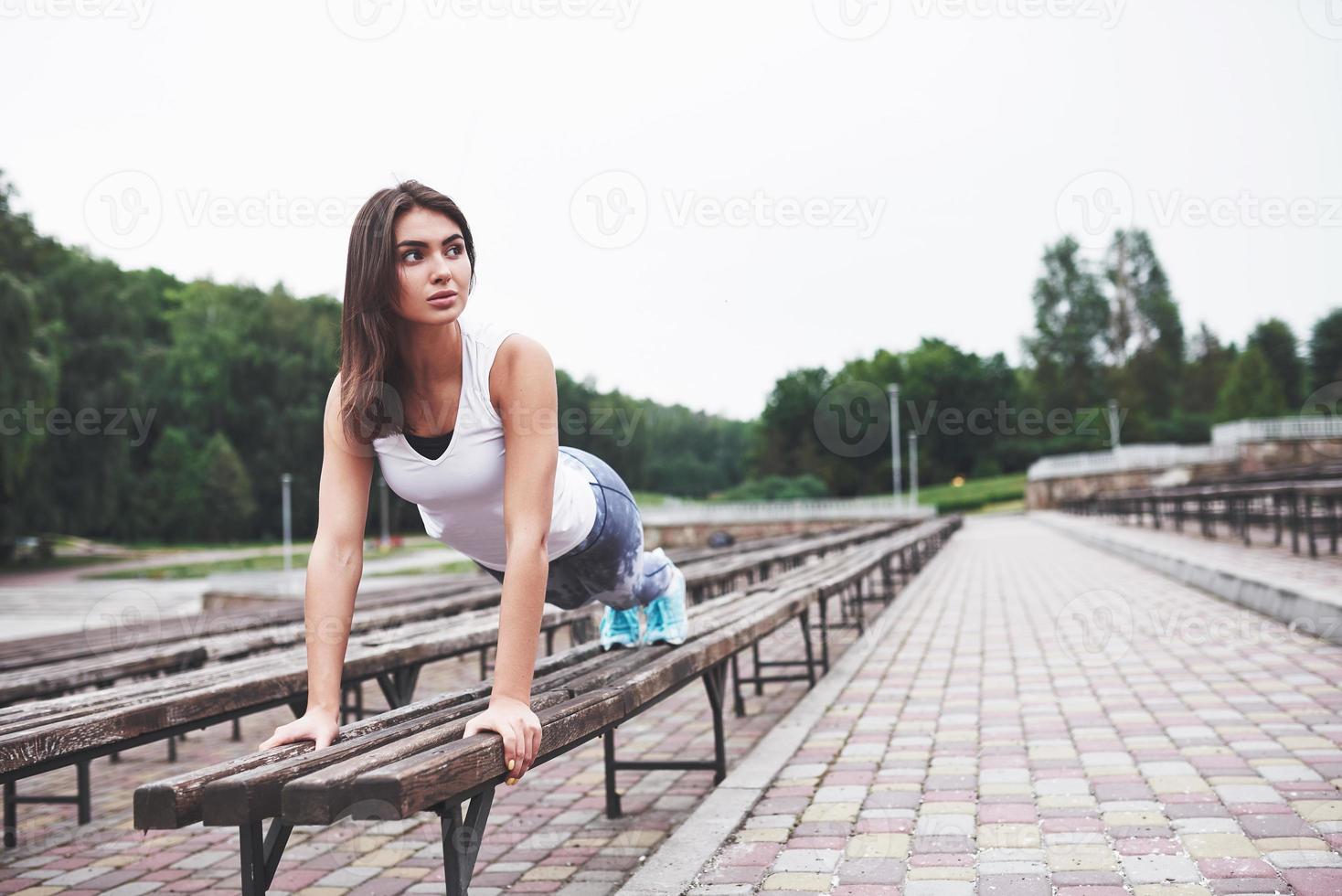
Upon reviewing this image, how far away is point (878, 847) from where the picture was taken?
296 cm

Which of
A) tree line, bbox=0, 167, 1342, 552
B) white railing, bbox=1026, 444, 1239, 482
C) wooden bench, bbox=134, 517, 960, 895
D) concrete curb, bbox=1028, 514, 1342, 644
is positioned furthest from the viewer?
white railing, bbox=1026, 444, 1239, 482

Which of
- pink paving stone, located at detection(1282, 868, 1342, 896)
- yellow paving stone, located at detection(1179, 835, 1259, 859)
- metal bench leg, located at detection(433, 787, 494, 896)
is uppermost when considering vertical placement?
metal bench leg, located at detection(433, 787, 494, 896)

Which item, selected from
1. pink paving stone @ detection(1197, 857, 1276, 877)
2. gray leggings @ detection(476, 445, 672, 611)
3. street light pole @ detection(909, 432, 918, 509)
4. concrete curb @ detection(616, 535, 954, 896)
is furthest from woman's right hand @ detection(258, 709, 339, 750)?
street light pole @ detection(909, 432, 918, 509)

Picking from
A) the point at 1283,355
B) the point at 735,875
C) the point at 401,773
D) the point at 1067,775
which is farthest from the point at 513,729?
the point at 1283,355

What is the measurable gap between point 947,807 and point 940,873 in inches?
25.9

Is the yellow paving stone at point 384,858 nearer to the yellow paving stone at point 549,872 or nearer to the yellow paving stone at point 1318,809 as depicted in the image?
the yellow paving stone at point 549,872

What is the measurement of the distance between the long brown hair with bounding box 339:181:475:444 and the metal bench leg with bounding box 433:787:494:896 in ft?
2.50

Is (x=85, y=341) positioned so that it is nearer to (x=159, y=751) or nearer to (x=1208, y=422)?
(x=159, y=751)

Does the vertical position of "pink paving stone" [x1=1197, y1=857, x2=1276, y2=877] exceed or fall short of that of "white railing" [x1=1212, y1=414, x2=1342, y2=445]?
it falls short

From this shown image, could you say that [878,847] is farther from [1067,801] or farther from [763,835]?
[1067,801]

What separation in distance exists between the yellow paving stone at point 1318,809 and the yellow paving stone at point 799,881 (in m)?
1.50

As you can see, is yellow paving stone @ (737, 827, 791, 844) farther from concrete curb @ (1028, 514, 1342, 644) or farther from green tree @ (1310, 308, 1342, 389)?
green tree @ (1310, 308, 1342, 389)

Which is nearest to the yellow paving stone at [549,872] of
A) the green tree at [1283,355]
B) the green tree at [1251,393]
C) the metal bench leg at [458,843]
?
the metal bench leg at [458,843]

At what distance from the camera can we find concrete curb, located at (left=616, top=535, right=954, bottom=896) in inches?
105
